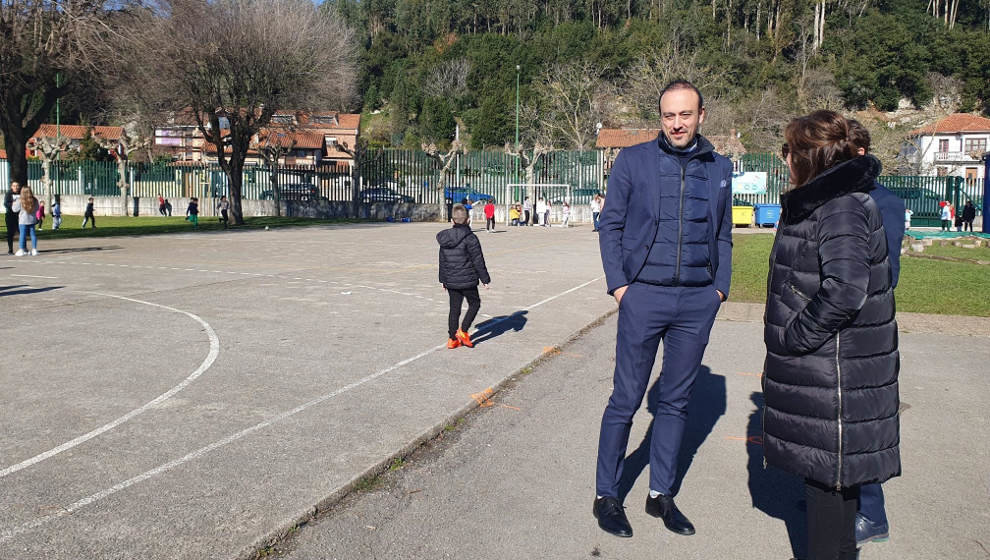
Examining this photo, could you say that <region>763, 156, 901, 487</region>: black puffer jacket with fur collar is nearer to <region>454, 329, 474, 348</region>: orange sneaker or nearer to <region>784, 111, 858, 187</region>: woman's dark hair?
<region>784, 111, 858, 187</region>: woman's dark hair

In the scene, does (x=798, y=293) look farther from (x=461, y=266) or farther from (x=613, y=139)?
(x=613, y=139)

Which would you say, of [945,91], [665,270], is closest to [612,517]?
[665,270]

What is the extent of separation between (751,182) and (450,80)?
69950 mm

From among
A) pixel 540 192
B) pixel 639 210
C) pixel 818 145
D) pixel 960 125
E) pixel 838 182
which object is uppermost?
pixel 960 125

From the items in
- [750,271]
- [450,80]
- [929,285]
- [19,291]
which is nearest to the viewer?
[19,291]

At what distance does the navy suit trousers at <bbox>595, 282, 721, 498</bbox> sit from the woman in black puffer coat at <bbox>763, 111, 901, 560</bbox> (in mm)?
687

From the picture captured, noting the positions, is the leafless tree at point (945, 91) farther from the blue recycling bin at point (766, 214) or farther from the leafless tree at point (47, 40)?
the leafless tree at point (47, 40)

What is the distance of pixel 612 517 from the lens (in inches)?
156

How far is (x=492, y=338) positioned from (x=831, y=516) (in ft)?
19.6

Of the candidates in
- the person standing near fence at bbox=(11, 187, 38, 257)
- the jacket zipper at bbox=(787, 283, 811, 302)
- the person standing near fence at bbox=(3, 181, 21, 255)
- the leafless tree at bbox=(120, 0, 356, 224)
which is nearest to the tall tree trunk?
the leafless tree at bbox=(120, 0, 356, 224)

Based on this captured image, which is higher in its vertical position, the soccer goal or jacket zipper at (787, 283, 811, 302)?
the soccer goal

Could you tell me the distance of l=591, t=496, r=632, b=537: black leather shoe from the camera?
3887 mm

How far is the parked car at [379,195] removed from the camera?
41.6m

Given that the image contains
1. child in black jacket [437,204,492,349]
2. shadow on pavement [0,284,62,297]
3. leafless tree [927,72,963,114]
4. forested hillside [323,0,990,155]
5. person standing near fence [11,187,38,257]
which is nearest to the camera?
child in black jacket [437,204,492,349]
